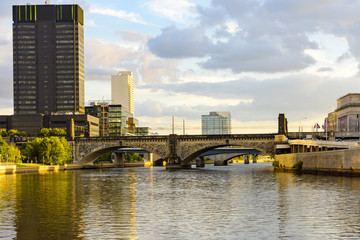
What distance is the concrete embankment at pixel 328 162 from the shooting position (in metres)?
78.4

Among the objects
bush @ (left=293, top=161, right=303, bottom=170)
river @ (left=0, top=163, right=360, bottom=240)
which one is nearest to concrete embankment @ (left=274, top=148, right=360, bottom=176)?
bush @ (left=293, top=161, right=303, bottom=170)

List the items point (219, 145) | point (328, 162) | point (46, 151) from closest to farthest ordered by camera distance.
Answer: point (328, 162), point (46, 151), point (219, 145)

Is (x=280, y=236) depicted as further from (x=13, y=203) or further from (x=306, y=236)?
(x=13, y=203)

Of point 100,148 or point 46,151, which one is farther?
point 100,148

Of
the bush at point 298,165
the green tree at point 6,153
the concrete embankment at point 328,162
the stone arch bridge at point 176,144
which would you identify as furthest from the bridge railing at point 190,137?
the bush at point 298,165

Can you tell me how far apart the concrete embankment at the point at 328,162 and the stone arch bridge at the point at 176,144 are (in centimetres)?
4033

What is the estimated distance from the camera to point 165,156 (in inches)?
6934

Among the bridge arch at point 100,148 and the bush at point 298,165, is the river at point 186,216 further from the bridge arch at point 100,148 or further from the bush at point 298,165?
the bridge arch at point 100,148

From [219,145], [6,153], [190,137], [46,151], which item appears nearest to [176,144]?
[190,137]

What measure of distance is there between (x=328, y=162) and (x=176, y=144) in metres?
A: 88.3

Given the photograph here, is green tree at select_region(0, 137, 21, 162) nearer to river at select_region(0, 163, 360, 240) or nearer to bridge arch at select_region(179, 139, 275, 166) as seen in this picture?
bridge arch at select_region(179, 139, 275, 166)

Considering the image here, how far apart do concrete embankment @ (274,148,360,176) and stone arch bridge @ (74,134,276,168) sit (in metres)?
40.3

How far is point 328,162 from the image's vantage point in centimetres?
8938

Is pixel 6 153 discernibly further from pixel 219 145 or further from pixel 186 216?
pixel 186 216
